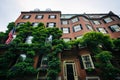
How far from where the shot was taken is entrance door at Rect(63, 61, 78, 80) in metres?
13.4

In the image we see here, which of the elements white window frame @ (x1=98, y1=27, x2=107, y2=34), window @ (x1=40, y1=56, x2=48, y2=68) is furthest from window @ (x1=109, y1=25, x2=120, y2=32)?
window @ (x1=40, y1=56, x2=48, y2=68)

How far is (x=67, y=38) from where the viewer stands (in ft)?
62.6

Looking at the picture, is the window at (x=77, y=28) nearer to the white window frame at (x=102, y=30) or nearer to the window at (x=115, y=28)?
the white window frame at (x=102, y=30)

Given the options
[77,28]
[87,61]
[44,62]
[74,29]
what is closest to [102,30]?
[77,28]

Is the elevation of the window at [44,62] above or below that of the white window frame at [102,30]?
below

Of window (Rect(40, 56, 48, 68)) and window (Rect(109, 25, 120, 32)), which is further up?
window (Rect(109, 25, 120, 32))

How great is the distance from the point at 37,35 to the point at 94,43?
7.96 meters

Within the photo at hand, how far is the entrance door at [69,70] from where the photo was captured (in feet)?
43.9

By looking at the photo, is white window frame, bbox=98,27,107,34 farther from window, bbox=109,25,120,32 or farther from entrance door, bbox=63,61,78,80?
entrance door, bbox=63,61,78,80

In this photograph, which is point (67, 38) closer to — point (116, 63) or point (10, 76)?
point (116, 63)

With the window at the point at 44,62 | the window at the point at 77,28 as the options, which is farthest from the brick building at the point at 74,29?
the window at the point at 44,62

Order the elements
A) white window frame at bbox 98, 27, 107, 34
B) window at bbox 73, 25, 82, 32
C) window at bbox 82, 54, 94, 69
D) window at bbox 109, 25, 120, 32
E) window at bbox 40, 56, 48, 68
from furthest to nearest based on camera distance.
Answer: white window frame at bbox 98, 27, 107, 34
window at bbox 109, 25, 120, 32
window at bbox 73, 25, 82, 32
window at bbox 82, 54, 94, 69
window at bbox 40, 56, 48, 68

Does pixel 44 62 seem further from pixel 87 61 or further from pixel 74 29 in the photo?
pixel 74 29

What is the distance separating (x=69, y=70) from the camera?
46.9ft
